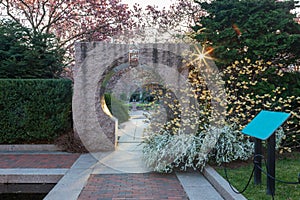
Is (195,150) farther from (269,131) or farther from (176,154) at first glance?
(269,131)

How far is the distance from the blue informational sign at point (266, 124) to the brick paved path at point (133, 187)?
4.45 ft

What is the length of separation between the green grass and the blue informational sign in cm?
82

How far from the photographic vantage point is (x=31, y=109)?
742cm

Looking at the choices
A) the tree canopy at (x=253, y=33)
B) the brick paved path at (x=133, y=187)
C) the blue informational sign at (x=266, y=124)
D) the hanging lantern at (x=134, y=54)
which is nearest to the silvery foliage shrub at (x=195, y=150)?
the brick paved path at (x=133, y=187)

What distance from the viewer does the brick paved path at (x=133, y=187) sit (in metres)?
4.18

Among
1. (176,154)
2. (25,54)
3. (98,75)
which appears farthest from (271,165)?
(25,54)

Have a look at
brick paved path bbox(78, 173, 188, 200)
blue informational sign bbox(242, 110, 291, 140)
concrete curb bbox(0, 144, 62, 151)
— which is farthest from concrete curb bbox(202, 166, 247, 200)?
concrete curb bbox(0, 144, 62, 151)

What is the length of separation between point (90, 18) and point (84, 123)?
208 inches

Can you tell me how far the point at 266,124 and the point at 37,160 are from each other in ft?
15.8

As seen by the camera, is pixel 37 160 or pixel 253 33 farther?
pixel 253 33

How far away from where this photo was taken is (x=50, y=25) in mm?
10570

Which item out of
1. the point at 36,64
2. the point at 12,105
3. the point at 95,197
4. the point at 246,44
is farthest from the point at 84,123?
the point at 246,44

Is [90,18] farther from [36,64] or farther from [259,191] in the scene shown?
[259,191]

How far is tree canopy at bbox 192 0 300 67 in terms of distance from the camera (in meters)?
6.39
